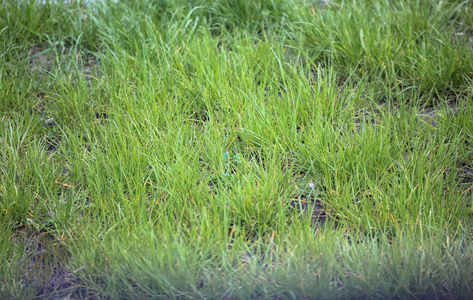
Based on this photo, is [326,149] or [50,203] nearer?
[50,203]

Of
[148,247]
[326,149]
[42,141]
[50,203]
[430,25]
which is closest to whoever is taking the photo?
[148,247]

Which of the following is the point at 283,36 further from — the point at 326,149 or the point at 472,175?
the point at 472,175

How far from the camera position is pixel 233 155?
8.58ft

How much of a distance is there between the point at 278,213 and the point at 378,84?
5.31ft

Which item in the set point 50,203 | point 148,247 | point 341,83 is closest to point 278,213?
point 148,247

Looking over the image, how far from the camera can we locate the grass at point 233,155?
6.29 ft

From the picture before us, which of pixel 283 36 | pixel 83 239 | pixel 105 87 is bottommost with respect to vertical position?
pixel 83 239

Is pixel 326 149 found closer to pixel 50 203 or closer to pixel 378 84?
pixel 378 84

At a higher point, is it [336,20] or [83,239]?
[336,20]

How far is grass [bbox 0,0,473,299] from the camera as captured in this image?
6.29 feet

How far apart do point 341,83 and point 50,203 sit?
231 centimetres

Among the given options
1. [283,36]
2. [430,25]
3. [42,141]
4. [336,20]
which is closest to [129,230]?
[42,141]

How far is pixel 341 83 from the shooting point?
3.36 m

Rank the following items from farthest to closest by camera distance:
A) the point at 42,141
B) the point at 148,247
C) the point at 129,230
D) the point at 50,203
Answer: the point at 42,141, the point at 50,203, the point at 129,230, the point at 148,247
